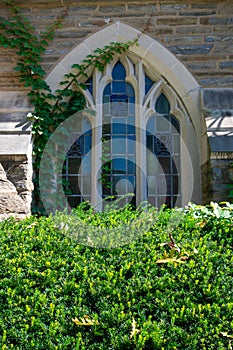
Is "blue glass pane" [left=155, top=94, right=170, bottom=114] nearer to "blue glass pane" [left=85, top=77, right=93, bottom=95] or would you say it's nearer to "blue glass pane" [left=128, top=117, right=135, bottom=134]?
"blue glass pane" [left=128, top=117, right=135, bottom=134]

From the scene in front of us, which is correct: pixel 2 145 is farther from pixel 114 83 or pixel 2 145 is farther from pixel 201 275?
pixel 201 275

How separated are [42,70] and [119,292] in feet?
13.2

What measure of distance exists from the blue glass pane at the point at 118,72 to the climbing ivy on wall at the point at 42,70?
18 cm

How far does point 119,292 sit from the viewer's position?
2.39 m

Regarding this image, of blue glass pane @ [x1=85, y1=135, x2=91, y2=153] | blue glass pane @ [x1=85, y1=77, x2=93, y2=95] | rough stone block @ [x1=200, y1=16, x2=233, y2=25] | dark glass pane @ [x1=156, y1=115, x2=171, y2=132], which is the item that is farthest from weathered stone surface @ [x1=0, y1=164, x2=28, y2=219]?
rough stone block @ [x1=200, y1=16, x2=233, y2=25]

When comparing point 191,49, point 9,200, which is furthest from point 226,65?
point 9,200

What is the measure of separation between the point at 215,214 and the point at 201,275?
2.60ft

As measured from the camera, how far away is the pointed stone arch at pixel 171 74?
5.82 metres

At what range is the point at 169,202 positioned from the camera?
231 inches

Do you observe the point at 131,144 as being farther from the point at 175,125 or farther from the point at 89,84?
the point at 89,84

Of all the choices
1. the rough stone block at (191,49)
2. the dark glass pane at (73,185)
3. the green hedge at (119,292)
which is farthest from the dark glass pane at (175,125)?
the green hedge at (119,292)

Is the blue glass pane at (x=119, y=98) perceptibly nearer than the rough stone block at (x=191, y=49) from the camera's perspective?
No

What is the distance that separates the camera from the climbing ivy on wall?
5.61 m

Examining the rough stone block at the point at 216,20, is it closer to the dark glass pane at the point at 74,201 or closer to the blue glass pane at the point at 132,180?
the blue glass pane at the point at 132,180
